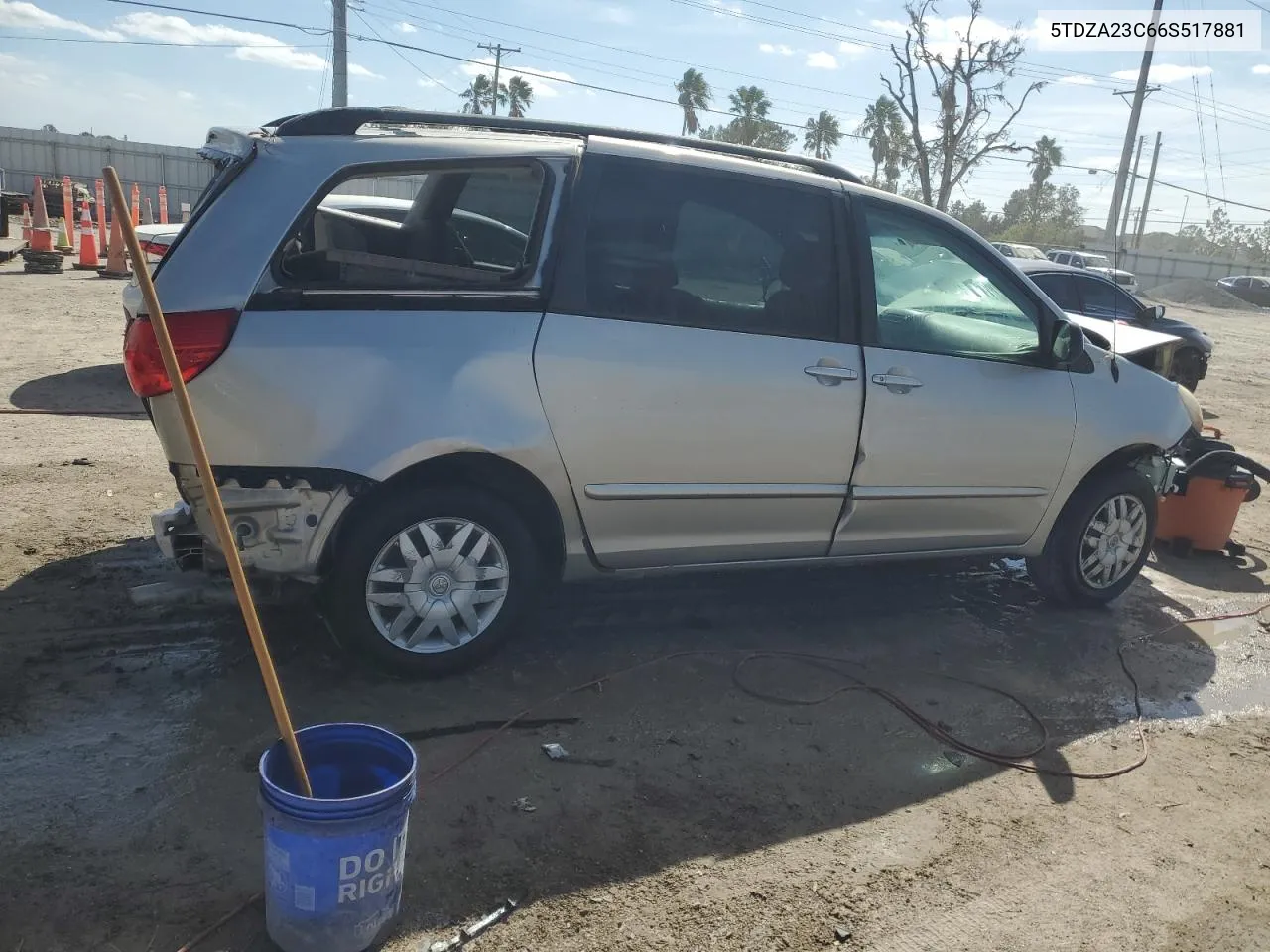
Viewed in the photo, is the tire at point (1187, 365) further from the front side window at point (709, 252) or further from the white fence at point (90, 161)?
the white fence at point (90, 161)

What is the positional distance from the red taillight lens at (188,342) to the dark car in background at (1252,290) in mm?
51569

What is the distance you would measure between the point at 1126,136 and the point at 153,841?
3209 centimetres

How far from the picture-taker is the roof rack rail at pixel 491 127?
147 inches

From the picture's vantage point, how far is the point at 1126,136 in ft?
96.2

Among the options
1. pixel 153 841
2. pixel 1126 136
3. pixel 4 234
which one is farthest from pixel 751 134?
pixel 153 841

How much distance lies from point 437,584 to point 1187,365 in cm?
1257

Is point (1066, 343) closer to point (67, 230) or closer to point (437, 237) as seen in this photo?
point (437, 237)

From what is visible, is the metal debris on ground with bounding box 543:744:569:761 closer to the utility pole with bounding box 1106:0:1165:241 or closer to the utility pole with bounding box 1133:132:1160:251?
the utility pole with bounding box 1106:0:1165:241

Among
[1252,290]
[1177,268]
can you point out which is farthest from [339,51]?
[1177,268]

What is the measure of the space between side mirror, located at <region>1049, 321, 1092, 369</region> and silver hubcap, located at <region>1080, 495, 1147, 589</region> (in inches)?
→ 34.1

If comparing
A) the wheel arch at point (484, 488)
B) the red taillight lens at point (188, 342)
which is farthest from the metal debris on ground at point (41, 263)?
the wheel arch at point (484, 488)

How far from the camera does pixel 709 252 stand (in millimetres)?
4152

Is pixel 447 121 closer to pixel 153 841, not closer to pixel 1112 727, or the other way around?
pixel 153 841

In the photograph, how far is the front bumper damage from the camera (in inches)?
138
